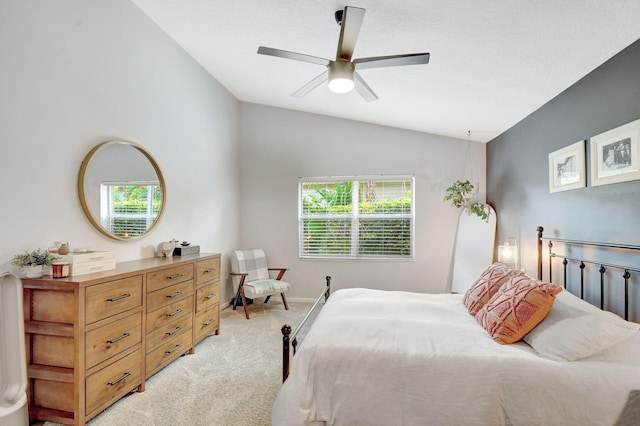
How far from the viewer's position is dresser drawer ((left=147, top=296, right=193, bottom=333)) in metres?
2.51

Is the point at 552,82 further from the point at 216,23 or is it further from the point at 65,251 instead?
the point at 65,251

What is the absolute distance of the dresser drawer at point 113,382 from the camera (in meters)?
1.99

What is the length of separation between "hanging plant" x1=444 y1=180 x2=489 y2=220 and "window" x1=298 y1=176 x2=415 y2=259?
59 centimetres

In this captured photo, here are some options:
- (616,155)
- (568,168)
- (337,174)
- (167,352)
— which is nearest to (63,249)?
(167,352)

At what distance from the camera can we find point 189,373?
2699 mm

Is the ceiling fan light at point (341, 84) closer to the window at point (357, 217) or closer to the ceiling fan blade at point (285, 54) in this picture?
the ceiling fan blade at point (285, 54)

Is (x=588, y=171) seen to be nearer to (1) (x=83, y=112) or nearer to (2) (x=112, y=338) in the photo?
(2) (x=112, y=338)

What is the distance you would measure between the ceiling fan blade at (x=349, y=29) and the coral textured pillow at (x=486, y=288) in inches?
77.0

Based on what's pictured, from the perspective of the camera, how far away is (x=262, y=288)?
13.8 feet

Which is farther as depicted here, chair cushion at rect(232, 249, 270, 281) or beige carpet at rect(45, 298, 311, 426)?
chair cushion at rect(232, 249, 270, 281)

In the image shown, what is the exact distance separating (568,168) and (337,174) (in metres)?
2.91

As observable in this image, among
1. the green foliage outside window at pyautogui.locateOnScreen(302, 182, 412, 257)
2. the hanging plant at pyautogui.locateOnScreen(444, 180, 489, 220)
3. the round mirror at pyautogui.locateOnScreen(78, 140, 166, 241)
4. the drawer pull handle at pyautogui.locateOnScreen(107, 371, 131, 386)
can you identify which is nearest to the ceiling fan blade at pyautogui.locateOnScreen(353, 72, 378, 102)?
the round mirror at pyautogui.locateOnScreen(78, 140, 166, 241)

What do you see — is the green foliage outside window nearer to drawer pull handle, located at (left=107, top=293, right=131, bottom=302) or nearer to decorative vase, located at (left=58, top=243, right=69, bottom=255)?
drawer pull handle, located at (left=107, top=293, right=131, bottom=302)

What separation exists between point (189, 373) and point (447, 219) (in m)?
3.76
